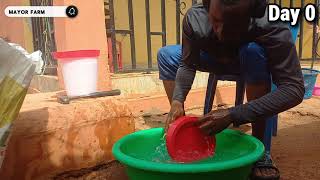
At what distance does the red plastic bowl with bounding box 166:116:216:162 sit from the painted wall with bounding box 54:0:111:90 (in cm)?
107

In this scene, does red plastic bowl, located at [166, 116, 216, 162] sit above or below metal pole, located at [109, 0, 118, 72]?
below

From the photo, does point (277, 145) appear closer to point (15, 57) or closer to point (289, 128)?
point (289, 128)

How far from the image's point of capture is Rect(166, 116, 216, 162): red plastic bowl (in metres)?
1.27

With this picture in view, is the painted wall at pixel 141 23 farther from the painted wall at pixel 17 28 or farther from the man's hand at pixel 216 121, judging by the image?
the man's hand at pixel 216 121

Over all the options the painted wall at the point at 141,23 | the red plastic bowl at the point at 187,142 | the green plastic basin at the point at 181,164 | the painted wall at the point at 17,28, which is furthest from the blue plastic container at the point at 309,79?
the painted wall at the point at 17,28

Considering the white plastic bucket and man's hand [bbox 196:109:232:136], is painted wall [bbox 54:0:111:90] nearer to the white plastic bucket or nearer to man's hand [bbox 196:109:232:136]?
the white plastic bucket

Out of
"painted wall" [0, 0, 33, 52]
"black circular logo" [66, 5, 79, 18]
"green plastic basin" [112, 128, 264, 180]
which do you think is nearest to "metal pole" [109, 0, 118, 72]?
"black circular logo" [66, 5, 79, 18]

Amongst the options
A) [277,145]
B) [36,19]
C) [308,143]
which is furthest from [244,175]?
[36,19]

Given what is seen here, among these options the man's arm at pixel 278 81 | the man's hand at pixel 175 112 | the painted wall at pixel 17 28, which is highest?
the painted wall at pixel 17 28

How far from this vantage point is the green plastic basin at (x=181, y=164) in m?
1.03

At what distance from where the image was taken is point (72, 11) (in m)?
2.25

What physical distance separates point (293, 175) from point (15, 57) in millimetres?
1336

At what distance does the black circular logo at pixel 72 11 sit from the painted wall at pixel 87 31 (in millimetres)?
20

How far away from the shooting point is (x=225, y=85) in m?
3.44
